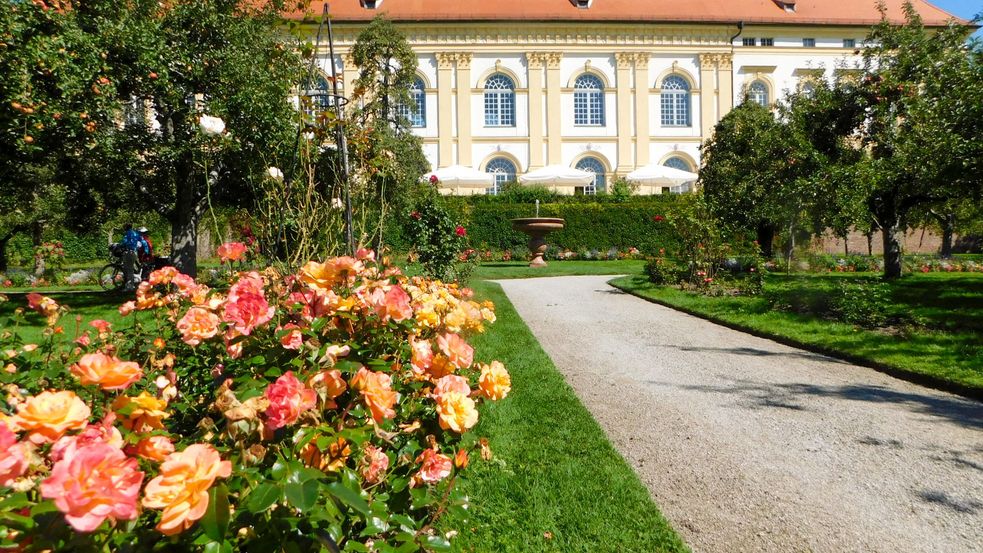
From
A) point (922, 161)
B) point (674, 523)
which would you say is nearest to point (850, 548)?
point (674, 523)

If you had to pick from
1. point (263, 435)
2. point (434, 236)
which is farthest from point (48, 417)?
point (434, 236)

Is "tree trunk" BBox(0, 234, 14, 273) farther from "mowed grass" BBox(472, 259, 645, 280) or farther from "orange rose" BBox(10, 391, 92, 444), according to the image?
"orange rose" BBox(10, 391, 92, 444)

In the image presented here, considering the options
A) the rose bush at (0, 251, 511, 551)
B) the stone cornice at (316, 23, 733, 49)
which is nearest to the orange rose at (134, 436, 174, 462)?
the rose bush at (0, 251, 511, 551)

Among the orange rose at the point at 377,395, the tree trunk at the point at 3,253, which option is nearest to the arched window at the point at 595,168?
the tree trunk at the point at 3,253

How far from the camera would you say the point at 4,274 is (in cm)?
1686

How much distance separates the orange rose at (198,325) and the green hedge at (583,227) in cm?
1972

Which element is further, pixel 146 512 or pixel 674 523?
pixel 674 523

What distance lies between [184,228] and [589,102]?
25752 millimetres

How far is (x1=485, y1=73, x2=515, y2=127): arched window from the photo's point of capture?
3272 cm

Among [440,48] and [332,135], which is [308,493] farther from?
[440,48]

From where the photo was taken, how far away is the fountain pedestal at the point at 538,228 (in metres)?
17.8

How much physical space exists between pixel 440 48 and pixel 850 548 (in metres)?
33.0

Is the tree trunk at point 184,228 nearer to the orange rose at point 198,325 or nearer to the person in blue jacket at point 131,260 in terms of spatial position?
the person in blue jacket at point 131,260

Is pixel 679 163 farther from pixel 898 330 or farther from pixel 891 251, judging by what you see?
pixel 898 330
